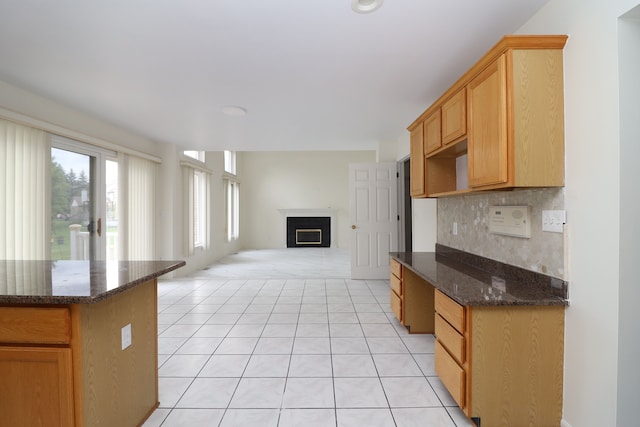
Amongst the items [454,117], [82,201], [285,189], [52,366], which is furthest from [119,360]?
[285,189]

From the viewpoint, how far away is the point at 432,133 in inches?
108

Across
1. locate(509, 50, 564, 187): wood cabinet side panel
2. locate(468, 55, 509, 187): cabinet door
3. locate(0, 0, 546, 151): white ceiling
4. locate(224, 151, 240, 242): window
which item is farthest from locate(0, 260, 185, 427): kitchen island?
locate(224, 151, 240, 242): window

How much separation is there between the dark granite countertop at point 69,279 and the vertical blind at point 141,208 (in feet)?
8.91

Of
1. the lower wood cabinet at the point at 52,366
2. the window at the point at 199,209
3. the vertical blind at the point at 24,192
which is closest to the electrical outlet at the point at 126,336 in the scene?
the lower wood cabinet at the point at 52,366

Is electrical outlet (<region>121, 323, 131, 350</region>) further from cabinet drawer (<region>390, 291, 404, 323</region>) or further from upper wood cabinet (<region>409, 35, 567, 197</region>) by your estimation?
cabinet drawer (<region>390, 291, 404, 323</region>)

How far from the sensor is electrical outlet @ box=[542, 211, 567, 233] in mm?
1679

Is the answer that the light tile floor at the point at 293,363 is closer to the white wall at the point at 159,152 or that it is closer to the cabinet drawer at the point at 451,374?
the cabinet drawer at the point at 451,374

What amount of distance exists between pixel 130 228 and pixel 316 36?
4.15m

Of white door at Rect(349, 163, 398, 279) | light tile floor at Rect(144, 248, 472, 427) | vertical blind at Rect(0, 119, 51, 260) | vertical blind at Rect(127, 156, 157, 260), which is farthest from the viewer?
white door at Rect(349, 163, 398, 279)

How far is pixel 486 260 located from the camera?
242 cm

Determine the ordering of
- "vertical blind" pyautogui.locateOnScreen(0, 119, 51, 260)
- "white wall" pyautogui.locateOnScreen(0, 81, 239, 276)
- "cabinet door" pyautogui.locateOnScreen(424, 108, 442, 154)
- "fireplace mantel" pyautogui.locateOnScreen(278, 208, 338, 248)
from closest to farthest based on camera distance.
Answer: "cabinet door" pyautogui.locateOnScreen(424, 108, 442, 154) < "vertical blind" pyautogui.locateOnScreen(0, 119, 51, 260) < "white wall" pyautogui.locateOnScreen(0, 81, 239, 276) < "fireplace mantel" pyautogui.locateOnScreen(278, 208, 338, 248)

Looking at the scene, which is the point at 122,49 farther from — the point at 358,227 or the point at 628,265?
the point at 358,227

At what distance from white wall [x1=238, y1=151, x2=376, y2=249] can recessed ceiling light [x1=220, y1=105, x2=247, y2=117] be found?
20.5ft

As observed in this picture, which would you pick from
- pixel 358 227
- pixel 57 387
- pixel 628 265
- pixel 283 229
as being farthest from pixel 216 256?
pixel 628 265
